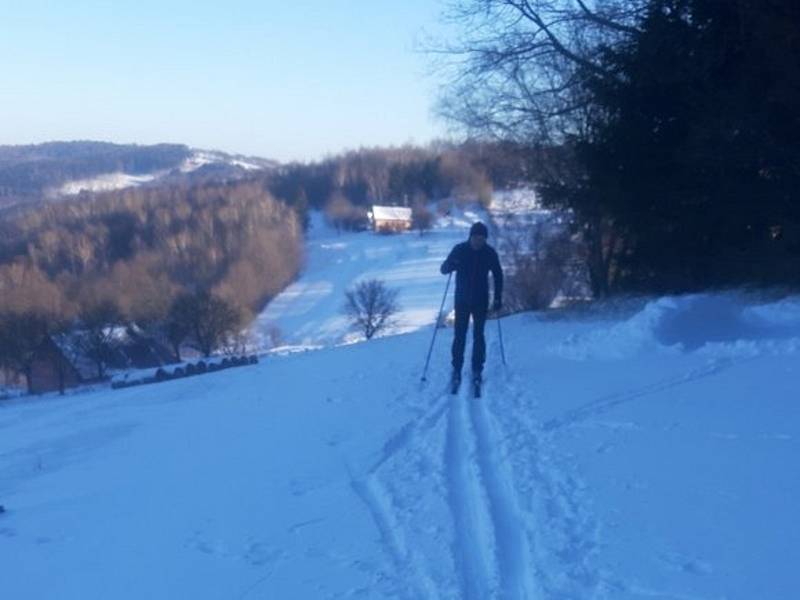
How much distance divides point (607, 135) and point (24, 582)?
12.5m

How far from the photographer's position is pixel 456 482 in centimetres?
679

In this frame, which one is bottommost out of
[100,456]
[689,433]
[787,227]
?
[100,456]

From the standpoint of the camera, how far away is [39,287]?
48188mm

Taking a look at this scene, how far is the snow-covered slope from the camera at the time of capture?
5.16 m

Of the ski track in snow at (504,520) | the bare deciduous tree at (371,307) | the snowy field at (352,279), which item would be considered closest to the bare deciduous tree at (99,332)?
the snowy field at (352,279)

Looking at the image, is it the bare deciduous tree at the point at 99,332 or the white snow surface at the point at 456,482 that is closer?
the white snow surface at the point at 456,482

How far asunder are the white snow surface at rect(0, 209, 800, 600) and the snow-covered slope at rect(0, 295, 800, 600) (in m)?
0.02

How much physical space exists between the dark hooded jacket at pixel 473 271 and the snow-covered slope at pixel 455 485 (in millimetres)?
964

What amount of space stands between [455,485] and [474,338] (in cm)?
399

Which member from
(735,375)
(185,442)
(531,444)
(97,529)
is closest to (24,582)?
(97,529)

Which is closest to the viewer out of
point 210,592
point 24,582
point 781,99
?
point 210,592

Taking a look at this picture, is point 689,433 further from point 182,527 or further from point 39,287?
point 39,287

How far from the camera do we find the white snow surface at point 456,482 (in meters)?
5.16

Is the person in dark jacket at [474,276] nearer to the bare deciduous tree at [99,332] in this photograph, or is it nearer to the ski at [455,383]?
the ski at [455,383]
